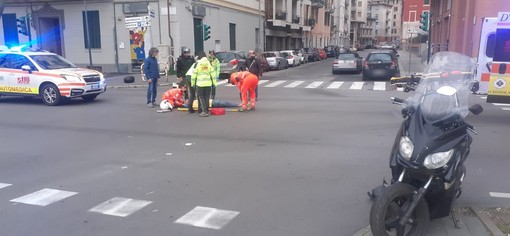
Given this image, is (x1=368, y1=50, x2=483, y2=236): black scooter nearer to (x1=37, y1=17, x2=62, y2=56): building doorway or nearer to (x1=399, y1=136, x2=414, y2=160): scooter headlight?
(x1=399, y1=136, x2=414, y2=160): scooter headlight

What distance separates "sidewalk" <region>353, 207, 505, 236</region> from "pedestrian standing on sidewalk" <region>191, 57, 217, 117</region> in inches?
309

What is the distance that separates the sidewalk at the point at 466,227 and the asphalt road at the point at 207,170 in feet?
1.58

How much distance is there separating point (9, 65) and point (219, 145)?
31.6ft

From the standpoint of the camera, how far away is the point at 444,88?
427cm

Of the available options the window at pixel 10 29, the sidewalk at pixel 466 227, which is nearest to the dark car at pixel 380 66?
the sidewalk at pixel 466 227

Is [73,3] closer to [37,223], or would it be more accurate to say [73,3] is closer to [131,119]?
[131,119]

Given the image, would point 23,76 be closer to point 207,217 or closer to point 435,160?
point 207,217

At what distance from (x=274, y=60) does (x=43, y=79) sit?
2047cm

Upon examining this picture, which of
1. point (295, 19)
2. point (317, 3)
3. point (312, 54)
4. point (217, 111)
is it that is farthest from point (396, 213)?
point (317, 3)

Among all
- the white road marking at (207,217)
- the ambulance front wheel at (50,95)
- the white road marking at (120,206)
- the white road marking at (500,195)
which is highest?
the ambulance front wheel at (50,95)

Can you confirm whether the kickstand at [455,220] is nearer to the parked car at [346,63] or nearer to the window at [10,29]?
the parked car at [346,63]

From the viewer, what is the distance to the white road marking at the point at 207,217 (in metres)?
4.62

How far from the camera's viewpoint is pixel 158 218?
189 inches

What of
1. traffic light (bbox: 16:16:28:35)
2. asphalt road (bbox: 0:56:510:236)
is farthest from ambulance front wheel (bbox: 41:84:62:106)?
traffic light (bbox: 16:16:28:35)
